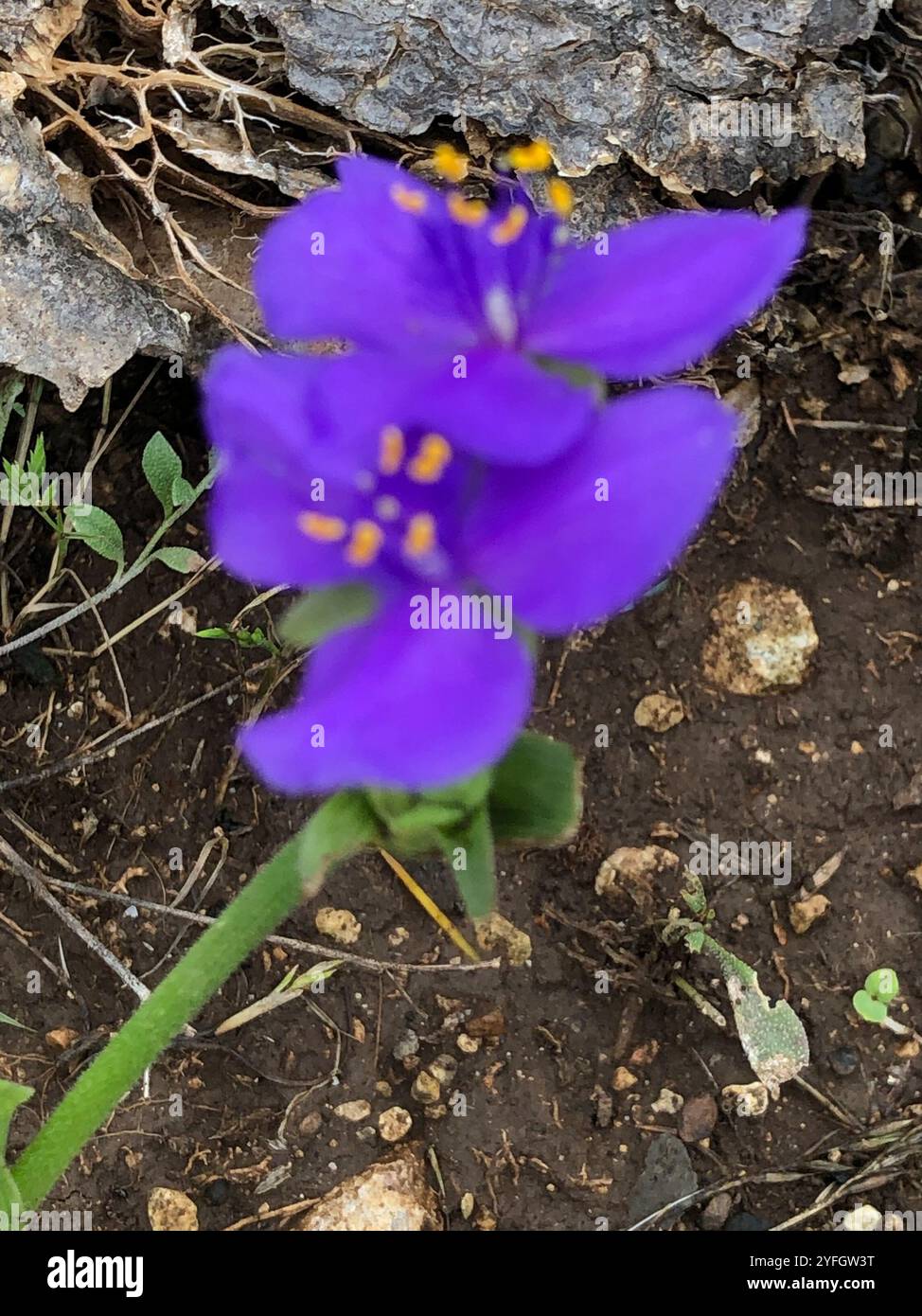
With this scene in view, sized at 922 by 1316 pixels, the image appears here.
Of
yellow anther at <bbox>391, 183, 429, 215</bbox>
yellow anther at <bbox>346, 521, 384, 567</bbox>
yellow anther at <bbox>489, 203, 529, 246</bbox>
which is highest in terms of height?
yellow anther at <bbox>391, 183, 429, 215</bbox>

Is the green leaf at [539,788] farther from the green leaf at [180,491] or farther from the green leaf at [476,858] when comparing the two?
the green leaf at [180,491]

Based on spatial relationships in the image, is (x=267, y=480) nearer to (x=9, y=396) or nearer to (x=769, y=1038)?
(x=9, y=396)

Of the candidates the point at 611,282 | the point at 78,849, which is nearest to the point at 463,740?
the point at 611,282

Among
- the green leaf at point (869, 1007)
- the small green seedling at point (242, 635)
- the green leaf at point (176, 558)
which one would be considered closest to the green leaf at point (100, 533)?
the green leaf at point (176, 558)

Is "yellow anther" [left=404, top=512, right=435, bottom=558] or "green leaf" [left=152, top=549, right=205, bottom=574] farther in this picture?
"green leaf" [left=152, top=549, right=205, bottom=574]

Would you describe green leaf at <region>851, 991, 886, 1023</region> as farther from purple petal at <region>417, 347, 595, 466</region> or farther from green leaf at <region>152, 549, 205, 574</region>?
purple petal at <region>417, 347, 595, 466</region>

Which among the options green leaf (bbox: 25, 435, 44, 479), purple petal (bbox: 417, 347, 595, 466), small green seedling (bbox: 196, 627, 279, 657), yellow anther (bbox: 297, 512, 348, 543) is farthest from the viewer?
small green seedling (bbox: 196, 627, 279, 657)

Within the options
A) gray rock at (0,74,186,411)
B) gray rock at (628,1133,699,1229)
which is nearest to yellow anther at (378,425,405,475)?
gray rock at (0,74,186,411)
